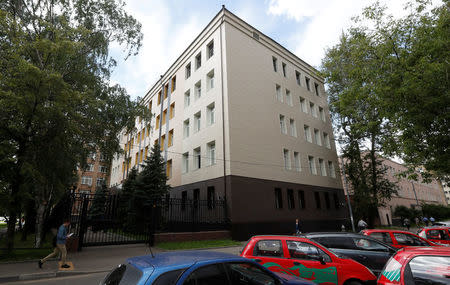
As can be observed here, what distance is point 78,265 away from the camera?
9.49m

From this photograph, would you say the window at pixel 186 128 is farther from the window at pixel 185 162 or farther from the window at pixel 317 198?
the window at pixel 317 198

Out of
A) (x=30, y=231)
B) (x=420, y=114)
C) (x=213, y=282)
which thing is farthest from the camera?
(x=30, y=231)

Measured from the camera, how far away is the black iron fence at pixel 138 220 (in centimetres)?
1281

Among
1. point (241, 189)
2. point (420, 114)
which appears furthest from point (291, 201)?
point (420, 114)

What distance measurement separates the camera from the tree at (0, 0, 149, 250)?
32.6 ft

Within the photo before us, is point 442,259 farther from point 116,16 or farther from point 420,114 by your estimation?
point 116,16

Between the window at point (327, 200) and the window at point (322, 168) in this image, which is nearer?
the window at point (327, 200)

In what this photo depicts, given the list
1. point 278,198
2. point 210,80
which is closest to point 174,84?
point 210,80

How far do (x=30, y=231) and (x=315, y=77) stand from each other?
38.2 meters

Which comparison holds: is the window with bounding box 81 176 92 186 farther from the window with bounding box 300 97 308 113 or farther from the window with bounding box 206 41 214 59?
the window with bounding box 300 97 308 113

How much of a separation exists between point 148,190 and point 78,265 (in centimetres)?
899

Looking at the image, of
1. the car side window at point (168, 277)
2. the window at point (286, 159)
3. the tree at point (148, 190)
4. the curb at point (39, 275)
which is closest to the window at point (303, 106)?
the window at point (286, 159)

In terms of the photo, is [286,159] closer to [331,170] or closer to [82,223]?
[331,170]

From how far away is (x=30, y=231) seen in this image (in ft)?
85.5
